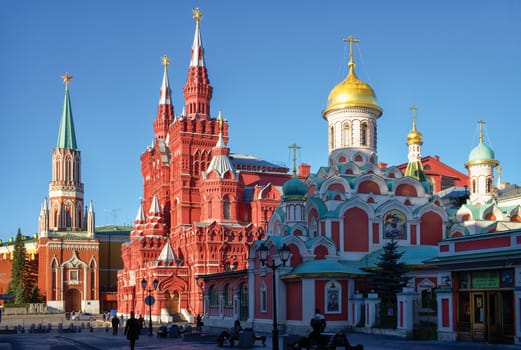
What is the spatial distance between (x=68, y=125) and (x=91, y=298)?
67.4ft

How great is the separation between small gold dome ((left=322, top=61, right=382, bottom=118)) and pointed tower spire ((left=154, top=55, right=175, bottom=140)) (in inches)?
1412

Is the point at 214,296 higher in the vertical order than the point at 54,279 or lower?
higher

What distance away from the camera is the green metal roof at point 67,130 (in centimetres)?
9006

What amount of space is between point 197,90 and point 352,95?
24682 millimetres

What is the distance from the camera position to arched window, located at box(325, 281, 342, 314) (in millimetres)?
35594

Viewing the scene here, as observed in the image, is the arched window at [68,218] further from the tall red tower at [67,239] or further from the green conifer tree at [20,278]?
the green conifer tree at [20,278]

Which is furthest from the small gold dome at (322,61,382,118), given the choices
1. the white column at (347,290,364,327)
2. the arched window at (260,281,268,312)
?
the white column at (347,290,364,327)

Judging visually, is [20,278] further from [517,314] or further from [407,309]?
[517,314]

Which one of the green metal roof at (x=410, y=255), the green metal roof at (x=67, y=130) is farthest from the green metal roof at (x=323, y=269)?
the green metal roof at (x=67, y=130)

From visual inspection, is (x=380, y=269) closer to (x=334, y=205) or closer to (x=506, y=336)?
(x=334, y=205)

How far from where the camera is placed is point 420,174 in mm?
47594

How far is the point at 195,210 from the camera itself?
209 feet

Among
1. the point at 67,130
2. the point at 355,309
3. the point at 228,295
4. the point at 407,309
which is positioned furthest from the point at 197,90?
the point at 407,309

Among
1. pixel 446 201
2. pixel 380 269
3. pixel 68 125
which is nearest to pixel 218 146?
pixel 446 201
